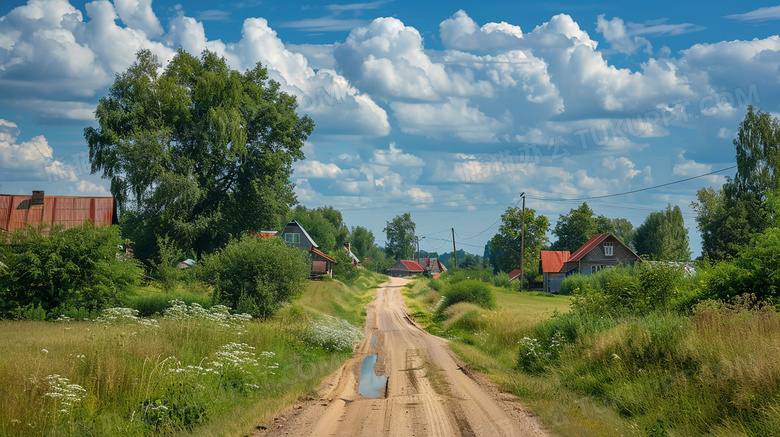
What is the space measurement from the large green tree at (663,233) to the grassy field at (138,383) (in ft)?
265

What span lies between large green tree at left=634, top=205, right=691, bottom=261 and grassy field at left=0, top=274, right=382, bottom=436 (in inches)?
3184

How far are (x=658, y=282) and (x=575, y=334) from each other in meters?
4.01

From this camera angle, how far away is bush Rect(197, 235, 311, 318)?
83.1ft

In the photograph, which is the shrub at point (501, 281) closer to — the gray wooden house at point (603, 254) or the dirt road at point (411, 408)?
the gray wooden house at point (603, 254)

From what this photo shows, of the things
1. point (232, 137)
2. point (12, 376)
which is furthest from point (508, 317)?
point (232, 137)

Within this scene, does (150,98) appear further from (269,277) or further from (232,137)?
(269,277)

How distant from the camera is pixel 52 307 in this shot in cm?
2470

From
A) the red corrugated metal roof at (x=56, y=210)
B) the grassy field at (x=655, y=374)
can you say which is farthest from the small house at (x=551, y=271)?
the grassy field at (x=655, y=374)

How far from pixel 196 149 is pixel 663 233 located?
70385 mm

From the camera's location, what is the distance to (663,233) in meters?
86.4

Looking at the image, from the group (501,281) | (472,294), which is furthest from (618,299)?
(501,281)

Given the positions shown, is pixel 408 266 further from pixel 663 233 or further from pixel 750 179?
pixel 750 179

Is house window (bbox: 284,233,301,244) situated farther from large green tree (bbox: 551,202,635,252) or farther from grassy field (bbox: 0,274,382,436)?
grassy field (bbox: 0,274,382,436)

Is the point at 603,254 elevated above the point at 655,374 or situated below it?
above
